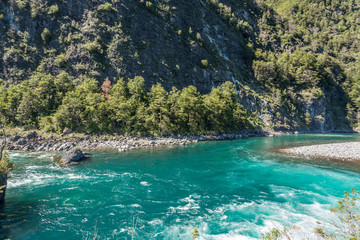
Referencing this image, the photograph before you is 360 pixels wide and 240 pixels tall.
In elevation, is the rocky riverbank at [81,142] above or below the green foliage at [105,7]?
below

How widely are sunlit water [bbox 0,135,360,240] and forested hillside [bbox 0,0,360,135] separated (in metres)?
28.6

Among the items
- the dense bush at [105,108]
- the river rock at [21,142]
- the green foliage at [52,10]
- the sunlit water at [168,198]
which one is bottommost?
the sunlit water at [168,198]

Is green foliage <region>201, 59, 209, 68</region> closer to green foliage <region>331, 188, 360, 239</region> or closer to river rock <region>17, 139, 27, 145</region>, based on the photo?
river rock <region>17, 139, 27, 145</region>

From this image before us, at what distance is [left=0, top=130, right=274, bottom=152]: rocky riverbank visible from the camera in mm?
39844

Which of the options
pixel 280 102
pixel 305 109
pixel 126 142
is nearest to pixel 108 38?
pixel 126 142

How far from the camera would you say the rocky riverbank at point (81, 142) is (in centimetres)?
3984

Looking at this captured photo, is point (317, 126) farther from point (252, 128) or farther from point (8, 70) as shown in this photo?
point (8, 70)

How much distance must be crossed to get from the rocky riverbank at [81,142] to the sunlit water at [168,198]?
11144mm

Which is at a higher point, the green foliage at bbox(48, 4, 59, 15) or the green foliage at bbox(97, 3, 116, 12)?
the green foliage at bbox(97, 3, 116, 12)

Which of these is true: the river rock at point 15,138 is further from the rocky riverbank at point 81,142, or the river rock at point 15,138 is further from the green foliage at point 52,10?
the green foliage at point 52,10

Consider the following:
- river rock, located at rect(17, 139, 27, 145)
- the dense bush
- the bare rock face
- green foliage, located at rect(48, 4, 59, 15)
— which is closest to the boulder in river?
river rock, located at rect(17, 139, 27, 145)

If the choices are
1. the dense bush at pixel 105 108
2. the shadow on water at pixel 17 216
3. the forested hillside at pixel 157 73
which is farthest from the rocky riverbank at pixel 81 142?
the shadow on water at pixel 17 216

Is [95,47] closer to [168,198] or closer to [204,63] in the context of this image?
[204,63]

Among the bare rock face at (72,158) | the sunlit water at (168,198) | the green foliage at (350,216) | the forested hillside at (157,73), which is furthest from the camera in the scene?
the forested hillside at (157,73)
